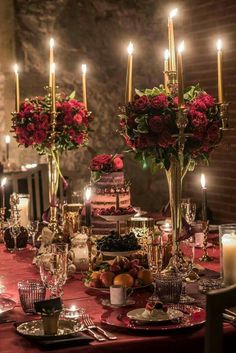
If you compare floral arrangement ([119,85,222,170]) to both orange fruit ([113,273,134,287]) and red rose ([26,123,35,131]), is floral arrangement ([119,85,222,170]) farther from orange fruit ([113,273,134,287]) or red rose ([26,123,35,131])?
red rose ([26,123,35,131])

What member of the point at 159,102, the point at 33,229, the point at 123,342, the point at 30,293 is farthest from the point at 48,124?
→ the point at 123,342

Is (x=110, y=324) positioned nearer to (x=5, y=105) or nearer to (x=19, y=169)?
(x=19, y=169)

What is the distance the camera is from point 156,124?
3.20m

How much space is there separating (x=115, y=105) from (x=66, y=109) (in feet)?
8.14

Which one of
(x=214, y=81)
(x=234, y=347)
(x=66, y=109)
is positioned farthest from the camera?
(x=214, y=81)

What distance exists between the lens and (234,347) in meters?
2.67

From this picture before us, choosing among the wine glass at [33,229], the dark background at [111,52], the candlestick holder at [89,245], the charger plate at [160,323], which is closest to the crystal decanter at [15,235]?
the wine glass at [33,229]

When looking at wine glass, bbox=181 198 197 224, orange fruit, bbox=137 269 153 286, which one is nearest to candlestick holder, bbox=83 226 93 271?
orange fruit, bbox=137 269 153 286

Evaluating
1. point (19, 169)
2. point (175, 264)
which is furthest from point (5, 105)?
point (175, 264)

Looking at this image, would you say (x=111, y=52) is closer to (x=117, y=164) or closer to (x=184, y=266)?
(x=117, y=164)

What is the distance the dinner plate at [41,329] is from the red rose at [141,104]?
94 cm

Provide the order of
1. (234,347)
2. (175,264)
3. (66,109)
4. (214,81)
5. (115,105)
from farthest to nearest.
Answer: (115,105) < (214,81) < (66,109) < (175,264) < (234,347)

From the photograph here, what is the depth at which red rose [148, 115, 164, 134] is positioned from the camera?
3.20 metres

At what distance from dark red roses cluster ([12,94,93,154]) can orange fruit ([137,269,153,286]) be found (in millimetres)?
1038
